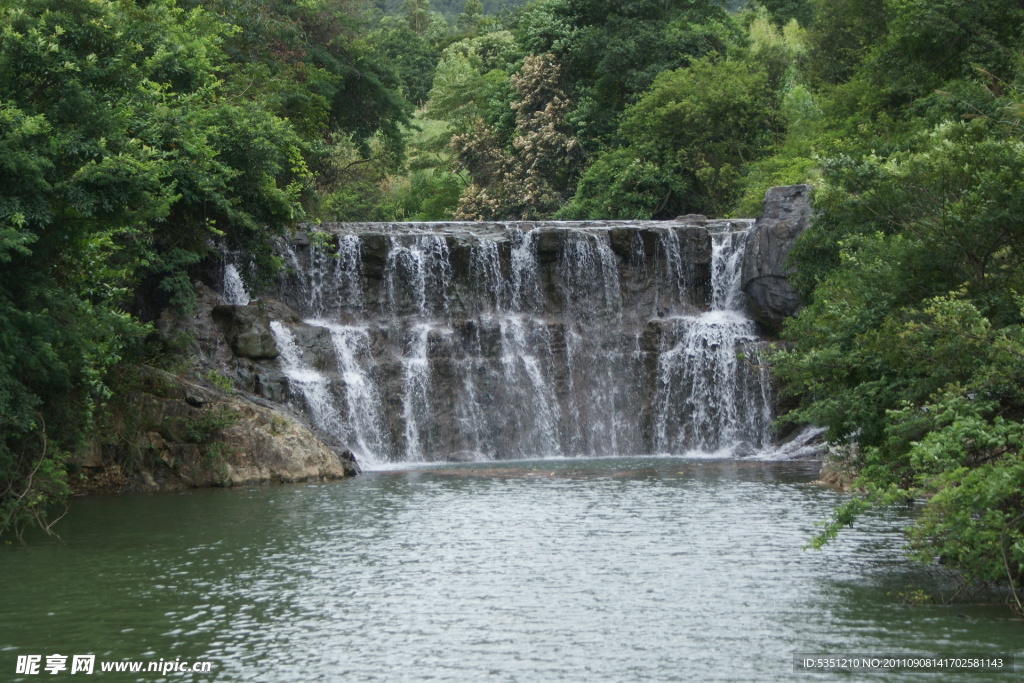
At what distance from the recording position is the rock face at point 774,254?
33625mm

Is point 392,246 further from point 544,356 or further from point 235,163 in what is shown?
point 235,163

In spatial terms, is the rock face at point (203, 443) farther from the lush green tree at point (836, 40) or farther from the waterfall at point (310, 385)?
the lush green tree at point (836, 40)

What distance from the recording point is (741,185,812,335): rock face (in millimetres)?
33625

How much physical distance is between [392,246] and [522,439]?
21.8 feet

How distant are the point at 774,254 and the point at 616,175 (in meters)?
18.0

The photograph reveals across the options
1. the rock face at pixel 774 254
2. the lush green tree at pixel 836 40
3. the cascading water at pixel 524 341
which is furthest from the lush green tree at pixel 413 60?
the rock face at pixel 774 254

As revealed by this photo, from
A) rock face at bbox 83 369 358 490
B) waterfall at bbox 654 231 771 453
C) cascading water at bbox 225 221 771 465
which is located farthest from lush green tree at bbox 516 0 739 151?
rock face at bbox 83 369 358 490

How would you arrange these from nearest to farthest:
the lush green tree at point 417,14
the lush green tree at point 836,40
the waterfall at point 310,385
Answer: the waterfall at point 310,385 → the lush green tree at point 836,40 → the lush green tree at point 417,14

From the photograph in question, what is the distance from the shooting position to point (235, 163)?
2652 cm

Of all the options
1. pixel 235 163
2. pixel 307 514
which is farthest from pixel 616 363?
pixel 307 514

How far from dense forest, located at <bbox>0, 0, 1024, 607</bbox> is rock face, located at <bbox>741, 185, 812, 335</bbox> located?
1.90 meters

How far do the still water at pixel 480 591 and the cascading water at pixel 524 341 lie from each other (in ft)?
33.5

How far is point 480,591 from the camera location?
1396 cm

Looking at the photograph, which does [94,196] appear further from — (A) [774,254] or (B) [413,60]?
(B) [413,60]
